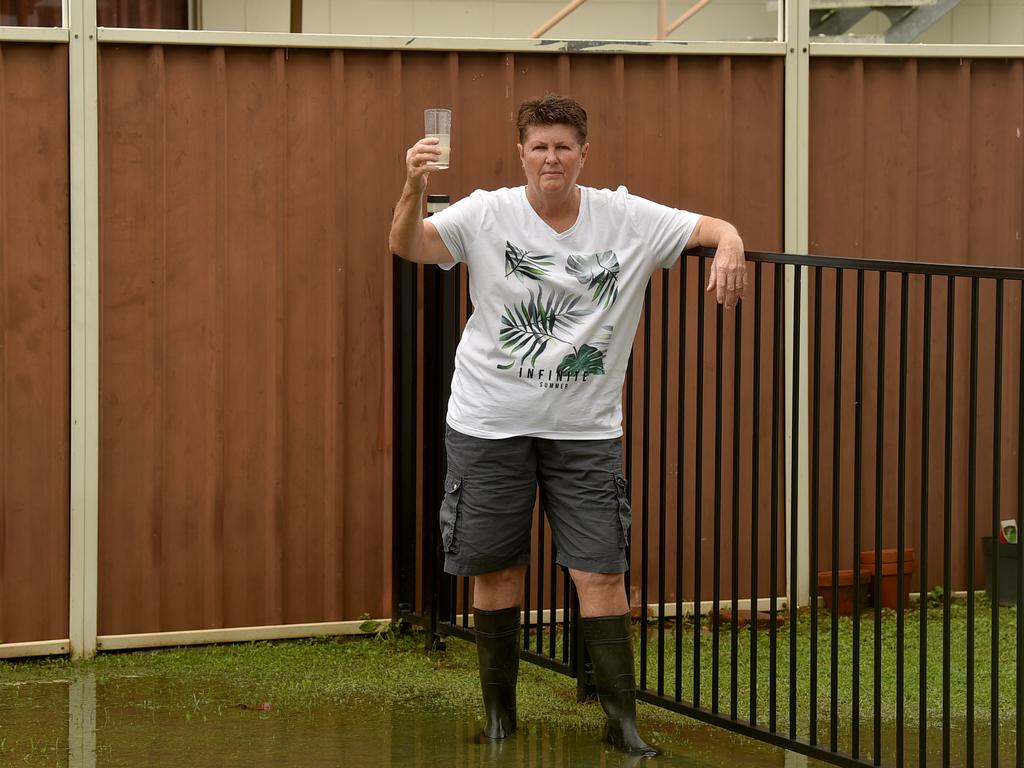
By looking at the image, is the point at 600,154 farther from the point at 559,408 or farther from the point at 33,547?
the point at 33,547

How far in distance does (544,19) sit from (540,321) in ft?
19.6

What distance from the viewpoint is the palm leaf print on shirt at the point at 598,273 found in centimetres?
360

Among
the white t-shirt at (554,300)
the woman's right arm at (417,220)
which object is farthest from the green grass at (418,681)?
the woman's right arm at (417,220)

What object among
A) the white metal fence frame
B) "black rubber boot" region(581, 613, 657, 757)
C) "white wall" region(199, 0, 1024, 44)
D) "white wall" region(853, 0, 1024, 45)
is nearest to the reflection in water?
the white metal fence frame

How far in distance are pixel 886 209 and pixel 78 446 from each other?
10.9 ft

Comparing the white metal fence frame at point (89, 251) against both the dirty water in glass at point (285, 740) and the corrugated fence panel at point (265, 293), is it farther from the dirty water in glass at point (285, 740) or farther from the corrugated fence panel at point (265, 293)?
the dirty water in glass at point (285, 740)

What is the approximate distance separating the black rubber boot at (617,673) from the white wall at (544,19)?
5.96m

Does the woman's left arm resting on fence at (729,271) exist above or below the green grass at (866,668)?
above

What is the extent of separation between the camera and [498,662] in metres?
3.91

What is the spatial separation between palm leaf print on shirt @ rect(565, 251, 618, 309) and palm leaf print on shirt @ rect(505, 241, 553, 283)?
65mm

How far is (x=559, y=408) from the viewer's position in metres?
3.64

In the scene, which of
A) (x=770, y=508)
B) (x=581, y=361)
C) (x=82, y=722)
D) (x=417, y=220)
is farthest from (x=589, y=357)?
(x=82, y=722)

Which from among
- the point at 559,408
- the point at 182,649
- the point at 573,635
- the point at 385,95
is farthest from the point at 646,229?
the point at 182,649

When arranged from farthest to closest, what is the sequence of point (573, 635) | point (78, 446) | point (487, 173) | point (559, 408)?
point (487, 173)
point (78, 446)
point (573, 635)
point (559, 408)
